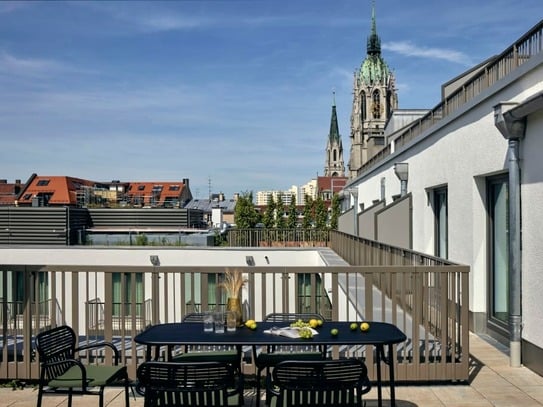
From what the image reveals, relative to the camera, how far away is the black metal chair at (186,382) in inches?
125

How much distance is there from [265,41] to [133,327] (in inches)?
496

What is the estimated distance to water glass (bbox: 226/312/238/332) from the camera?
4.06 meters

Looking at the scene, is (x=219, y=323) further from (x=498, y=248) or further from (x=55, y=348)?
(x=498, y=248)

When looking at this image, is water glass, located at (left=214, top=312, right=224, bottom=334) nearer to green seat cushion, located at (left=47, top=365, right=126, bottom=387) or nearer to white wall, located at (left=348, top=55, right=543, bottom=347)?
green seat cushion, located at (left=47, top=365, right=126, bottom=387)

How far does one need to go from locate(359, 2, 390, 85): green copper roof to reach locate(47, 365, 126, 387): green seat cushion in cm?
8811

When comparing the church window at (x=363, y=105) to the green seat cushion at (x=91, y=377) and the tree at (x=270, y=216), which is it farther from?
the green seat cushion at (x=91, y=377)

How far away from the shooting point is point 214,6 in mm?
12531

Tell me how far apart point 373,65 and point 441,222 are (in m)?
85.4

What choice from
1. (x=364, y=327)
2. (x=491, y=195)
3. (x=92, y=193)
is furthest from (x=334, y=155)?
(x=364, y=327)

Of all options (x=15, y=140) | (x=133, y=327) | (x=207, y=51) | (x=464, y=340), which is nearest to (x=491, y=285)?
(x=464, y=340)

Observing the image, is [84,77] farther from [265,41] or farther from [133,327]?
[133,327]

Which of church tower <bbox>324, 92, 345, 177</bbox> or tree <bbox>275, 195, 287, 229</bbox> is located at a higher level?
church tower <bbox>324, 92, 345, 177</bbox>

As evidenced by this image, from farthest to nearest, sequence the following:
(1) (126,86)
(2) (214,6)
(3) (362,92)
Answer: (3) (362,92)
(1) (126,86)
(2) (214,6)

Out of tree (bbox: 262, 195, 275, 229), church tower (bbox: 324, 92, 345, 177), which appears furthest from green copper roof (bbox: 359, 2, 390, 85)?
tree (bbox: 262, 195, 275, 229)
